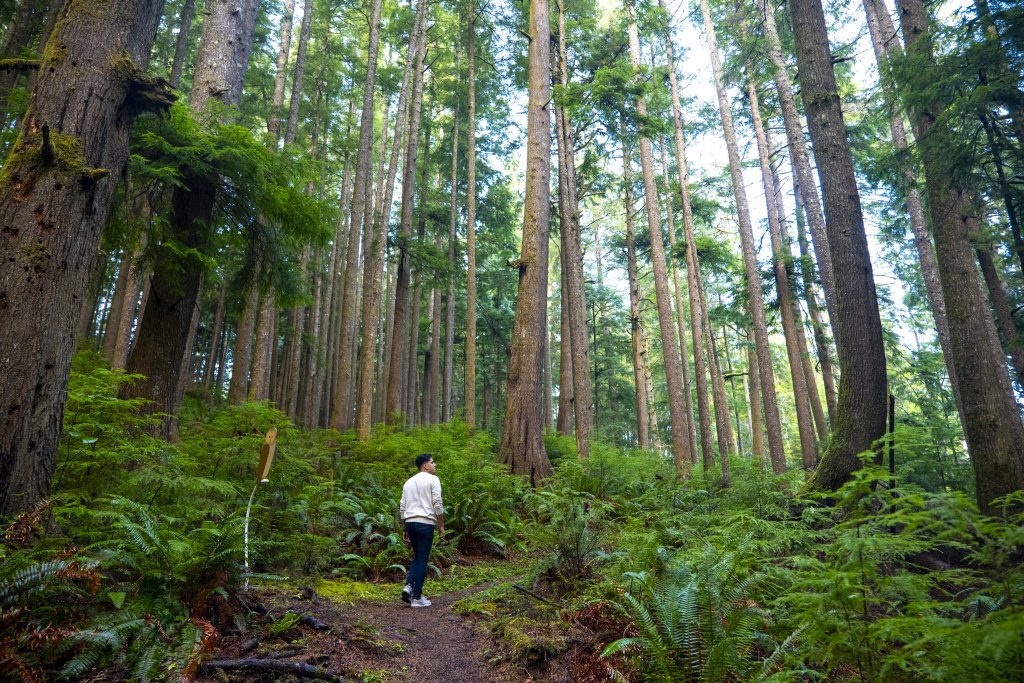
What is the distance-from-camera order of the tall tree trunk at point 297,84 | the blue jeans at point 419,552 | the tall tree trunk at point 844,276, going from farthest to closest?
1. the tall tree trunk at point 297,84
2. the tall tree trunk at point 844,276
3. the blue jeans at point 419,552

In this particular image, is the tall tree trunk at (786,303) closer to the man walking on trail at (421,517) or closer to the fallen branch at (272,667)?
the man walking on trail at (421,517)

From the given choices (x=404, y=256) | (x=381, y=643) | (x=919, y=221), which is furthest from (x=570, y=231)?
(x=381, y=643)

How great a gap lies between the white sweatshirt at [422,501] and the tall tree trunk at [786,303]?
13.0 m

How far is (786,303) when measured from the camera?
680 inches

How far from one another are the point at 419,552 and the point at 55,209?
15.3ft

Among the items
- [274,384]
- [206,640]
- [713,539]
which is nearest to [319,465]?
[206,640]

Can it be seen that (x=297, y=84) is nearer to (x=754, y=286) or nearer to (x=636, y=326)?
(x=636, y=326)

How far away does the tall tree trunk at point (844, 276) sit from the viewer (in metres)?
6.84

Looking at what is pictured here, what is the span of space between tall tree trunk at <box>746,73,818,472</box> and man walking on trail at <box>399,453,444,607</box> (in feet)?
42.7

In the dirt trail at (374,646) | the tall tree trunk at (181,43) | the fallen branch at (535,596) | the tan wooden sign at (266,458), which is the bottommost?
the dirt trail at (374,646)

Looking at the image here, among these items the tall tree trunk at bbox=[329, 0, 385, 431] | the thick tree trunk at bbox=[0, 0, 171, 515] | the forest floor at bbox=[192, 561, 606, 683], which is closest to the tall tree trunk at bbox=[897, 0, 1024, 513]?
the forest floor at bbox=[192, 561, 606, 683]

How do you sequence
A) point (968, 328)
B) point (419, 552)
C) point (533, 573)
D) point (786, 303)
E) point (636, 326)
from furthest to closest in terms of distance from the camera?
point (636, 326), point (786, 303), point (968, 328), point (419, 552), point (533, 573)

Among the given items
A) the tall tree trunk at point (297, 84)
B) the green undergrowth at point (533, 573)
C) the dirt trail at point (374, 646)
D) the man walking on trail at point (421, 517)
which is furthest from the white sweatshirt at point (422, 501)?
the tall tree trunk at point (297, 84)

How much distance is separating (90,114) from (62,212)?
85 centimetres
